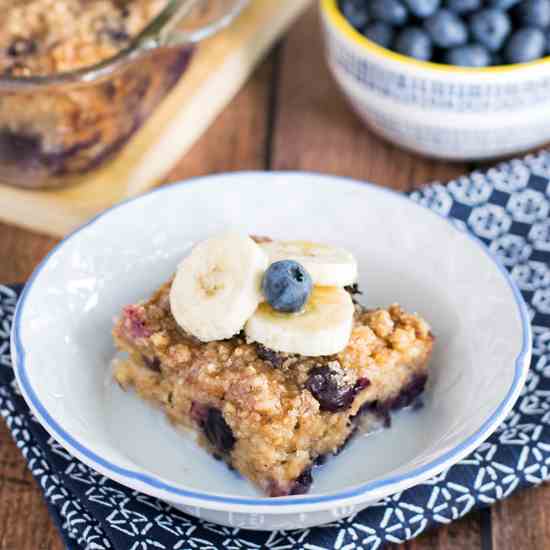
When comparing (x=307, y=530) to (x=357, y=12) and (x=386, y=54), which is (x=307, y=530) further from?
(x=357, y=12)

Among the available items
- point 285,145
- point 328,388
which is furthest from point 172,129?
point 328,388

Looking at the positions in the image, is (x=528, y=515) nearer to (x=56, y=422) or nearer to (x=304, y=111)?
(x=56, y=422)

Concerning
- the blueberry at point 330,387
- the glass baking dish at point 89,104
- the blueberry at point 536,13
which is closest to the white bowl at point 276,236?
the blueberry at point 330,387

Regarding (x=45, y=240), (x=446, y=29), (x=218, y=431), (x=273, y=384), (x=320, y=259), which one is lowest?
(x=45, y=240)

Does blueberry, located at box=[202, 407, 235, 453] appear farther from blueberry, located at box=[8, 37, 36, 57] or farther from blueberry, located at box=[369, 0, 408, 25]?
blueberry, located at box=[369, 0, 408, 25]

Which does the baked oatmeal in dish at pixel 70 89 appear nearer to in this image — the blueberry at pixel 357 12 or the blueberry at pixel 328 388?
the blueberry at pixel 357 12
